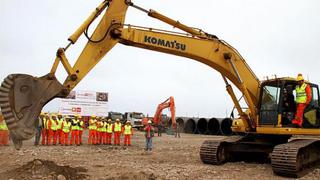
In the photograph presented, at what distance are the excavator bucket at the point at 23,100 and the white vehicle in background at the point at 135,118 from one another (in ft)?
116

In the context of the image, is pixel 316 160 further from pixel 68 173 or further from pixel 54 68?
pixel 54 68

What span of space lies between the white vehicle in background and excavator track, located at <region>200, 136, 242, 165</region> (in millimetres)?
31403

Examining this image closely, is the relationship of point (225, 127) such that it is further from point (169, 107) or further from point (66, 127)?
point (66, 127)

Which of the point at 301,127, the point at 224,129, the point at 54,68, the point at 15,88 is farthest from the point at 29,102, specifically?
the point at 224,129

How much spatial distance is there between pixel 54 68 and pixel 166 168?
4.53 meters

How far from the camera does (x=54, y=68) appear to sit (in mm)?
9984

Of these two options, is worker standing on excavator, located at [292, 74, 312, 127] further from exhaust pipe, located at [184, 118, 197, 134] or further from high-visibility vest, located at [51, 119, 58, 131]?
exhaust pipe, located at [184, 118, 197, 134]

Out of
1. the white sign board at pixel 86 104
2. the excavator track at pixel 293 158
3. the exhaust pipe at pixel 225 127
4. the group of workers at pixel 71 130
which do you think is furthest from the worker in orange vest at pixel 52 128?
the exhaust pipe at pixel 225 127

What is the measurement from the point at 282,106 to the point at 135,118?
111 feet

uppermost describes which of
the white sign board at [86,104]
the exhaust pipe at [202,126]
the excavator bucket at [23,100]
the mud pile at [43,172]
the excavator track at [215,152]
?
the white sign board at [86,104]

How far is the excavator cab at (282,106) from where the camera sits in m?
12.4

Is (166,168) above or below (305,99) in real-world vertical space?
below

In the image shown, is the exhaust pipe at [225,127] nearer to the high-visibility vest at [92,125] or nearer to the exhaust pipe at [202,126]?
the exhaust pipe at [202,126]

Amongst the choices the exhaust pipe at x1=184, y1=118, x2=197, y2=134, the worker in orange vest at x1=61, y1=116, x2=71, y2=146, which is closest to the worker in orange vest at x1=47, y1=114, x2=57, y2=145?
the worker in orange vest at x1=61, y1=116, x2=71, y2=146
